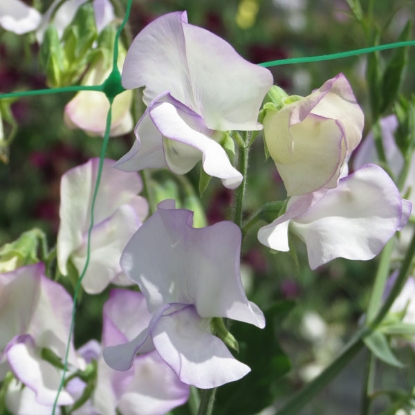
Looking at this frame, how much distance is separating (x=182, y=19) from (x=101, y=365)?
277 millimetres

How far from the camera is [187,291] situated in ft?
1.36

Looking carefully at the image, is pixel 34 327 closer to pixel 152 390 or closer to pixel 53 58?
pixel 152 390

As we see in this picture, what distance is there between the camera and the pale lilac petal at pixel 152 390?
0.52m

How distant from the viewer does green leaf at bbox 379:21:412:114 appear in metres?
0.63

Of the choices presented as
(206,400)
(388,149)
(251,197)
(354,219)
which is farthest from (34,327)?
(251,197)

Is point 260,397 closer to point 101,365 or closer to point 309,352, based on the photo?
point 101,365

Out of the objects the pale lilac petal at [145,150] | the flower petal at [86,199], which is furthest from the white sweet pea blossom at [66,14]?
the pale lilac petal at [145,150]

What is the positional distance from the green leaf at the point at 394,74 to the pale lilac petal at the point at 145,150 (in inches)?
12.1

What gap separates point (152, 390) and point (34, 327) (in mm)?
95

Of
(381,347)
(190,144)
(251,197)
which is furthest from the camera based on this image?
(251,197)

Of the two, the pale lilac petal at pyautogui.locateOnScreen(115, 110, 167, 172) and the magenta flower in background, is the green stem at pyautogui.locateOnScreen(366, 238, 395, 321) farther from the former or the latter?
the pale lilac petal at pyautogui.locateOnScreen(115, 110, 167, 172)

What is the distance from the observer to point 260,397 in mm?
615

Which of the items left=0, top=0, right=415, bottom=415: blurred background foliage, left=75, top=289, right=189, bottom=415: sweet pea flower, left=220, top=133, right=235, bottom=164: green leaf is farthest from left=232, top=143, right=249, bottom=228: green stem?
left=0, top=0, right=415, bottom=415: blurred background foliage

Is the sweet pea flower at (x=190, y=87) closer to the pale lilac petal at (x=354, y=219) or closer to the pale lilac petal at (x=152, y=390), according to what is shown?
the pale lilac petal at (x=354, y=219)
